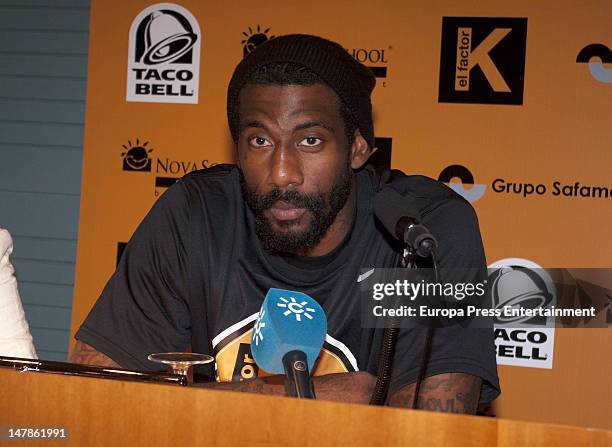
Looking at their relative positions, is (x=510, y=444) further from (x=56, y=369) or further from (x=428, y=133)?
(x=428, y=133)

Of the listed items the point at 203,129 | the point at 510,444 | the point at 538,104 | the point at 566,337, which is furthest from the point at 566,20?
the point at 510,444

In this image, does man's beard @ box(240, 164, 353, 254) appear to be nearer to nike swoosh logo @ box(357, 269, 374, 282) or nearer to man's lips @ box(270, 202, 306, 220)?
man's lips @ box(270, 202, 306, 220)

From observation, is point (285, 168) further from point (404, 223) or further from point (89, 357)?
point (89, 357)

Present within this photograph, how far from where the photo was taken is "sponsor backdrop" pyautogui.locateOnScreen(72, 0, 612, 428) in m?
3.82

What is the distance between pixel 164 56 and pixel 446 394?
280cm

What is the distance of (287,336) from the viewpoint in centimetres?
160

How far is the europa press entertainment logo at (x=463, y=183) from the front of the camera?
3920 mm

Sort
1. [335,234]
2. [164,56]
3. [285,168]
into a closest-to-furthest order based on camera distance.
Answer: [285,168] → [335,234] → [164,56]

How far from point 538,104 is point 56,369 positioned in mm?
3050

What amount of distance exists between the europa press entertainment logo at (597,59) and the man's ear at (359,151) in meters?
1.79

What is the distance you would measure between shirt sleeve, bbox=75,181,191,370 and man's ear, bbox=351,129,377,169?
0.50 metres

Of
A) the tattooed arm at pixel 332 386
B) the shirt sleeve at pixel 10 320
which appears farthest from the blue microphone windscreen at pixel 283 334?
the shirt sleeve at pixel 10 320

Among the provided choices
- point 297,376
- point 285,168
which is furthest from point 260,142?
point 297,376

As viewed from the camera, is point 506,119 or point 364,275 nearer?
point 364,275
